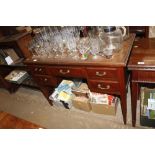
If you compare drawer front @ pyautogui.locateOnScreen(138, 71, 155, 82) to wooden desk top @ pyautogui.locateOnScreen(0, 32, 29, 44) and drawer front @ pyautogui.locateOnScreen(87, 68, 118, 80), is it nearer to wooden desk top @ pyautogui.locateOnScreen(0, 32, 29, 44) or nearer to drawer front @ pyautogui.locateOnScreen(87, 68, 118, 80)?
drawer front @ pyautogui.locateOnScreen(87, 68, 118, 80)

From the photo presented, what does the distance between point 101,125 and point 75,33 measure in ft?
3.30

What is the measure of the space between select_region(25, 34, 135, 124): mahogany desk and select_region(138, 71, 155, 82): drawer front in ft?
0.41

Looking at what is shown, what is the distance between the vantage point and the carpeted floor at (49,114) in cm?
178

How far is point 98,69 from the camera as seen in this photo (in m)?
1.33

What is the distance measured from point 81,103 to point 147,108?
0.71 metres

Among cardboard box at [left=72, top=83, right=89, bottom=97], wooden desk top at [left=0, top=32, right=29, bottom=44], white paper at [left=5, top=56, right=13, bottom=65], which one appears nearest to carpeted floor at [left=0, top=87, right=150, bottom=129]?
cardboard box at [left=72, top=83, right=89, bottom=97]

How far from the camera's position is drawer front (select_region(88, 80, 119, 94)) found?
1379 millimetres

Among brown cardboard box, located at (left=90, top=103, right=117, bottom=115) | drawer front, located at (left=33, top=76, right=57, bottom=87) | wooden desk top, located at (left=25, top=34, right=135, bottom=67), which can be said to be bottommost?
brown cardboard box, located at (left=90, top=103, right=117, bottom=115)

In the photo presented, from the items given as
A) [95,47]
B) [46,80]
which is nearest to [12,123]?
[46,80]

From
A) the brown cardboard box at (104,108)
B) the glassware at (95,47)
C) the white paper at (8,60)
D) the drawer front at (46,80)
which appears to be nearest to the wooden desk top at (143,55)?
the glassware at (95,47)
